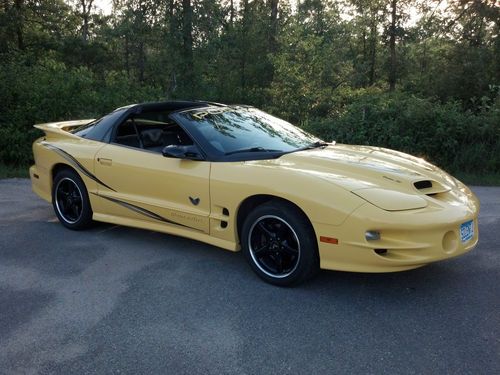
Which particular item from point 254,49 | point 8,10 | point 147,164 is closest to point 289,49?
point 254,49

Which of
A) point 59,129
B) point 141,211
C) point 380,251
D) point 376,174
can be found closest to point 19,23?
point 59,129

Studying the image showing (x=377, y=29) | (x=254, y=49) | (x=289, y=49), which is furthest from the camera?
(x=377, y=29)

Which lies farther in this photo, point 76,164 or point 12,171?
point 12,171

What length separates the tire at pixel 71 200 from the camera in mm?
5285

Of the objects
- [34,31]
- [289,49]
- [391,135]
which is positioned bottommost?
[391,135]

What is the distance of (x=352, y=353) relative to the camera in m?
2.82

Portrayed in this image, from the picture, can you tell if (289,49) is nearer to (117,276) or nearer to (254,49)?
(254,49)

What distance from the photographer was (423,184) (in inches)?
151

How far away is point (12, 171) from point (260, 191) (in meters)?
7.30

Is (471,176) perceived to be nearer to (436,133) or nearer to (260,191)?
(436,133)

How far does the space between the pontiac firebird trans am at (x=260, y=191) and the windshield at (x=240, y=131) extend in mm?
13

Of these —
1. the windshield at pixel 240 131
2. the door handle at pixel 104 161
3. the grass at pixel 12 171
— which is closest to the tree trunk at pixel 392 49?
the grass at pixel 12 171

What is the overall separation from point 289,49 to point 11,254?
1261cm

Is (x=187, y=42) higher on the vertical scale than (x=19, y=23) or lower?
lower
